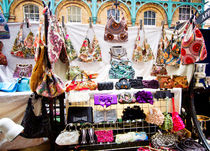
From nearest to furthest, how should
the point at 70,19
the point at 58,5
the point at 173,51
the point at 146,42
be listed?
the point at 173,51, the point at 146,42, the point at 58,5, the point at 70,19

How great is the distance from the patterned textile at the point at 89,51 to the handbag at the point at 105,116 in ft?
5.20

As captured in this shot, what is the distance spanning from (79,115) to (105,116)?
A: 481 mm

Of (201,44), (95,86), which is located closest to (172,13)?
(201,44)

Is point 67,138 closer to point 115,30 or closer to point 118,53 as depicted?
point 118,53

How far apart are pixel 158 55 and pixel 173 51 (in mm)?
728

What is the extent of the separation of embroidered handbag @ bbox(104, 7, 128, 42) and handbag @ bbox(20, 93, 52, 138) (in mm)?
2297

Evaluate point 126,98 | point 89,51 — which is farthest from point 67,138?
point 89,51

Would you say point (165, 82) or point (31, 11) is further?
point (31, 11)

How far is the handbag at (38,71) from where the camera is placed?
71.7 inches

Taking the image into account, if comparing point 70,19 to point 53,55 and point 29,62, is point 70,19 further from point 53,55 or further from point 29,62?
point 53,55

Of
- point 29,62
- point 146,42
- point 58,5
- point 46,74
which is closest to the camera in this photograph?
point 46,74

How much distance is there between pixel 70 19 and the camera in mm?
7668

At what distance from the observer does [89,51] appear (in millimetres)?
3625

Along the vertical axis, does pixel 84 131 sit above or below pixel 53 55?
below
